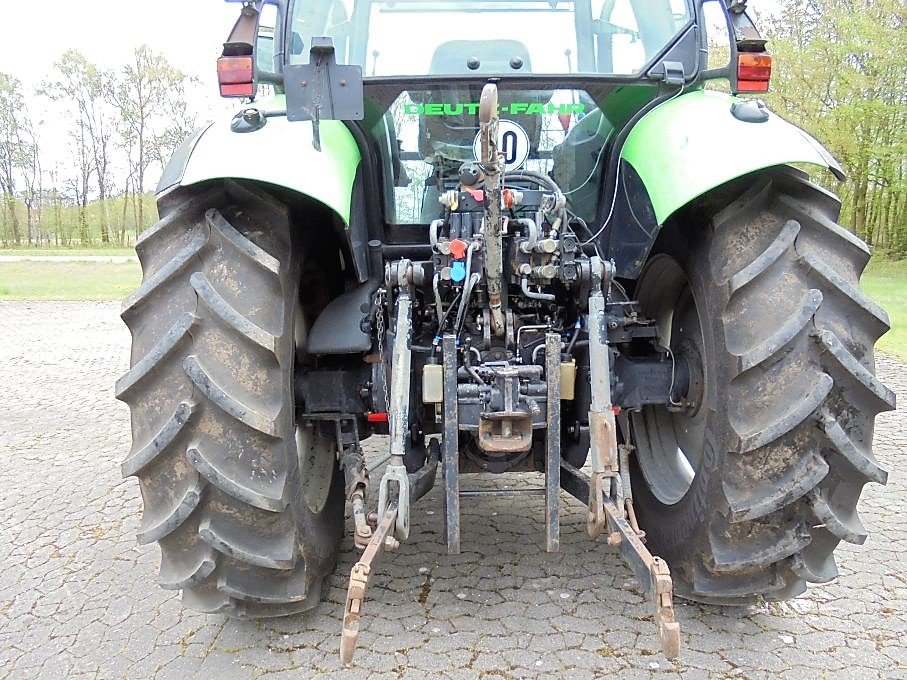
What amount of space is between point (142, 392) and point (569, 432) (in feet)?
4.94

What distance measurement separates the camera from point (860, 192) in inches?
918

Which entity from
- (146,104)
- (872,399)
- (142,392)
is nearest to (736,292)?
(872,399)

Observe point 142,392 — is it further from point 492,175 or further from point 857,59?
point 857,59

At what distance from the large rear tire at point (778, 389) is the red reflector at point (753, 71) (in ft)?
2.35

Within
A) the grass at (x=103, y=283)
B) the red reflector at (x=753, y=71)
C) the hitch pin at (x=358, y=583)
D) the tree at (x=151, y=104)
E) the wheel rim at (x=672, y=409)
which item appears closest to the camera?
the hitch pin at (x=358, y=583)

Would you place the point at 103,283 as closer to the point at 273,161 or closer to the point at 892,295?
the point at 892,295

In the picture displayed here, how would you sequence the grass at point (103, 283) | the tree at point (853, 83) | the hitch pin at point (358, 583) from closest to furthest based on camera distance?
the hitch pin at point (358, 583), the grass at point (103, 283), the tree at point (853, 83)

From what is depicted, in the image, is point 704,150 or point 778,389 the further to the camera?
point 704,150

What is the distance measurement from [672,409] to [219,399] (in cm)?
174

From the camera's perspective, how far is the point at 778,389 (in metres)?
2.33

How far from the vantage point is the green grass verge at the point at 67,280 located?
14.6 meters

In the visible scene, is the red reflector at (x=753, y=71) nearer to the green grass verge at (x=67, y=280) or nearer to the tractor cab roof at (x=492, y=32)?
the tractor cab roof at (x=492, y=32)

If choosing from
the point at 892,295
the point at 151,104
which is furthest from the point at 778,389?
the point at 151,104

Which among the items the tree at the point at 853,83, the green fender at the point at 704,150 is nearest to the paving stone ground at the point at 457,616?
the green fender at the point at 704,150
